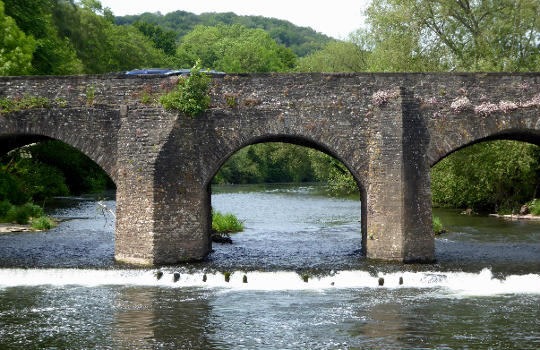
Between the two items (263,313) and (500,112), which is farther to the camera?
(500,112)

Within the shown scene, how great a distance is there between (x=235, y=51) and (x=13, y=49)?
153ft

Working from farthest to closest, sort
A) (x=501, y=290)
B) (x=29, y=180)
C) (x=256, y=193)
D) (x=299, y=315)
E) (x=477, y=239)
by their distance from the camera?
1. (x=256, y=193)
2. (x=29, y=180)
3. (x=477, y=239)
4. (x=501, y=290)
5. (x=299, y=315)

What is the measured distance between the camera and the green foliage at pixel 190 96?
59.3ft

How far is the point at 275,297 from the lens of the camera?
15.2 metres

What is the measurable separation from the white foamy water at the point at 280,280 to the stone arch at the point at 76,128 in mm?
3099

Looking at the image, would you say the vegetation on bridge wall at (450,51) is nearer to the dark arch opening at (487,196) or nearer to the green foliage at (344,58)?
the dark arch opening at (487,196)

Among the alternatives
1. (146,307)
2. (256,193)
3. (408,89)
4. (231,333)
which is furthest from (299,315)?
(256,193)

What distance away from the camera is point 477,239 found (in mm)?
23922

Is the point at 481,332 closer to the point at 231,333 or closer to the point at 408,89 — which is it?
the point at 231,333

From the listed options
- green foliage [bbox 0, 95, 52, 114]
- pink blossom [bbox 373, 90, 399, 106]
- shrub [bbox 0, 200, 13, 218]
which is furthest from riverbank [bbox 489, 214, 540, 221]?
shrub [bbox 0, 200, 13, 218]

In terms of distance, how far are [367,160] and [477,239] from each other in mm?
8091

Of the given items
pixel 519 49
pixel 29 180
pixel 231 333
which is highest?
pixel 519 49

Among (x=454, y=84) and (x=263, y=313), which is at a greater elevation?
(x=454, y=84)

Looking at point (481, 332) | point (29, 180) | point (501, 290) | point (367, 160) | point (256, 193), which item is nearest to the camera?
point (481, 332)
